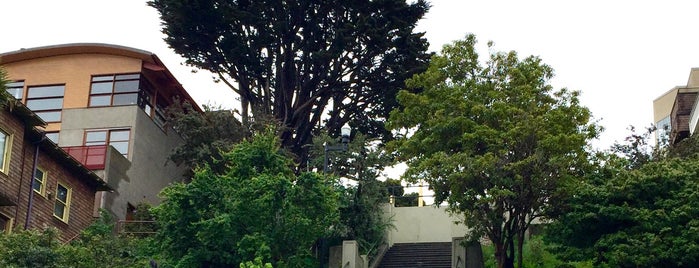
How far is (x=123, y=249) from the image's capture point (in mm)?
35531

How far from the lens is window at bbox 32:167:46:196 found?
39066 mm

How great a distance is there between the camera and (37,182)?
39281 mm

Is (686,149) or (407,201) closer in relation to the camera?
(686,149)

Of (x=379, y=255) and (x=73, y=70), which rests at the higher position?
(x=73, y=70)

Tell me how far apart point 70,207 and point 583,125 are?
18119 millimetres

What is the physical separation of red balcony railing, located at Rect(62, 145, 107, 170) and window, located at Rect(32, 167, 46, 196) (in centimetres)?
673

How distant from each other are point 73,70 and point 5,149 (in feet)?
52.2

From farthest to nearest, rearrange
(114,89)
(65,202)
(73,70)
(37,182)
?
(73,70) < (114,89) < (65,202) < (37,182)

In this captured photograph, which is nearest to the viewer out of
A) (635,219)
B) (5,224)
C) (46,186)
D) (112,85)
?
(635,219)

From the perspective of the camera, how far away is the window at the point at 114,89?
168ft

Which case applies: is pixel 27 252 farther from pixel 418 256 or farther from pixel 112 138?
pixel 112 138

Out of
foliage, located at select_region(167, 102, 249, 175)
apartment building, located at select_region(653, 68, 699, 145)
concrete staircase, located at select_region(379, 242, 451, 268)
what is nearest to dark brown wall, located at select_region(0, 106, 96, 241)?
foliage, located at select_region(167, 102, 249, 175)

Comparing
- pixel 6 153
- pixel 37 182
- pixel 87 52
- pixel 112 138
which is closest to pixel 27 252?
pixel 6 153

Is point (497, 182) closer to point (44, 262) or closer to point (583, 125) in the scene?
point (583, 125)
